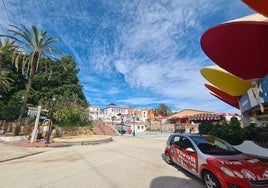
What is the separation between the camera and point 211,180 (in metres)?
5.17

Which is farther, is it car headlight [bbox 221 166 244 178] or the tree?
the tree

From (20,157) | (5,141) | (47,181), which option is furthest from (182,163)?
(5,141)

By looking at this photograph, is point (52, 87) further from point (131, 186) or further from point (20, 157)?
point (131, 186)

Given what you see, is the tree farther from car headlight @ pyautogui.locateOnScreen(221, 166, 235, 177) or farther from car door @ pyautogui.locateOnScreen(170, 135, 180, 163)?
car headlight @ pyautogui.locateOnScreen(221, 166, 235, 177)

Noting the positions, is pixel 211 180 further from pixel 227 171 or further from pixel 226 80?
pixel 226 80

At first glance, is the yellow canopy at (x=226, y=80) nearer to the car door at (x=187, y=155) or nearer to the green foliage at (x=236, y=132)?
the green foliage at (x=236, y=132)

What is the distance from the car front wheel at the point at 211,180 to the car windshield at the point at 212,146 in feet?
2.43

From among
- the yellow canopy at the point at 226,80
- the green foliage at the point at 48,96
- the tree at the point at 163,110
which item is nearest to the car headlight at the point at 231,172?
the yellow canopy at the point at 226,80

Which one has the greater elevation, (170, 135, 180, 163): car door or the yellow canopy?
the yellow canopy

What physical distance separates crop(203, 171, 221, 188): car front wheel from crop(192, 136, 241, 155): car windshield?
2.43 ft

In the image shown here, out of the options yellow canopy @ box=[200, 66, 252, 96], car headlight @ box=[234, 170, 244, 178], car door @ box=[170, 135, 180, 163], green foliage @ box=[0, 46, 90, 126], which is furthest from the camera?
green foliage @ box=[0, 46, 90, 126]

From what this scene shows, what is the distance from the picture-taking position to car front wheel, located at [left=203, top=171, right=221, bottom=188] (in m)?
4.87

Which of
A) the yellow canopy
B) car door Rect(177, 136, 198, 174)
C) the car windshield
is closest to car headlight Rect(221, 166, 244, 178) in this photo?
the car windshield

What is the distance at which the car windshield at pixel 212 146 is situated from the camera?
6.08 m
